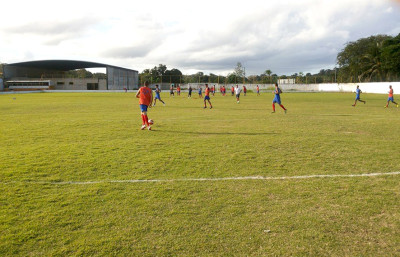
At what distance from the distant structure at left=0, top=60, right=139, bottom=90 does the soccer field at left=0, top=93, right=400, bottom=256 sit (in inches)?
3181

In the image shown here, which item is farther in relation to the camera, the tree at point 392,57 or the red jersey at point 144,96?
the tree at point 392,57

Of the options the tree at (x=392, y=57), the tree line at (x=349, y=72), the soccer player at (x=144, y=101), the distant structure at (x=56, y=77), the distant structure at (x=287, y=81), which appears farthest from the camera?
the distant structure at (x=56, y=77)

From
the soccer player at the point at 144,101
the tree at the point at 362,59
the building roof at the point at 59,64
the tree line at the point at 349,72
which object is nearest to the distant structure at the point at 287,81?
the tree line at the point at 349,72

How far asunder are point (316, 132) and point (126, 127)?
7.62 meters

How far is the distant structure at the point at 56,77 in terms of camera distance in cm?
8369

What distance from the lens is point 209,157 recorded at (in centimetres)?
764

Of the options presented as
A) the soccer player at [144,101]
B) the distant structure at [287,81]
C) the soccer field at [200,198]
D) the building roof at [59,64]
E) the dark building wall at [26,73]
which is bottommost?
the soccer field at [200,198]

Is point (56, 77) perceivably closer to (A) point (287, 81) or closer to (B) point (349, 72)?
(A) point (287, 81)

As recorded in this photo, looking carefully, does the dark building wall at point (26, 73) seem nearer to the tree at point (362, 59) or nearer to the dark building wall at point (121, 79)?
the dark building wall at point (121, 79)

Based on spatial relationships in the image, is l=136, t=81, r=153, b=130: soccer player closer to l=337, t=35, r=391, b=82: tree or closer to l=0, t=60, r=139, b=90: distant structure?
l=0, t=60, r=139, b=90: distant structure

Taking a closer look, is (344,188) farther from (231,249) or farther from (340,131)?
(340,131)

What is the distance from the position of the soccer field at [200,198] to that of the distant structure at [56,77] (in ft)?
265

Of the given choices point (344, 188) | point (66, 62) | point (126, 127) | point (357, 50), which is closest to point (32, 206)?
point (344, 188)

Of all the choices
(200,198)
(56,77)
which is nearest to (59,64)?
(56,77)
